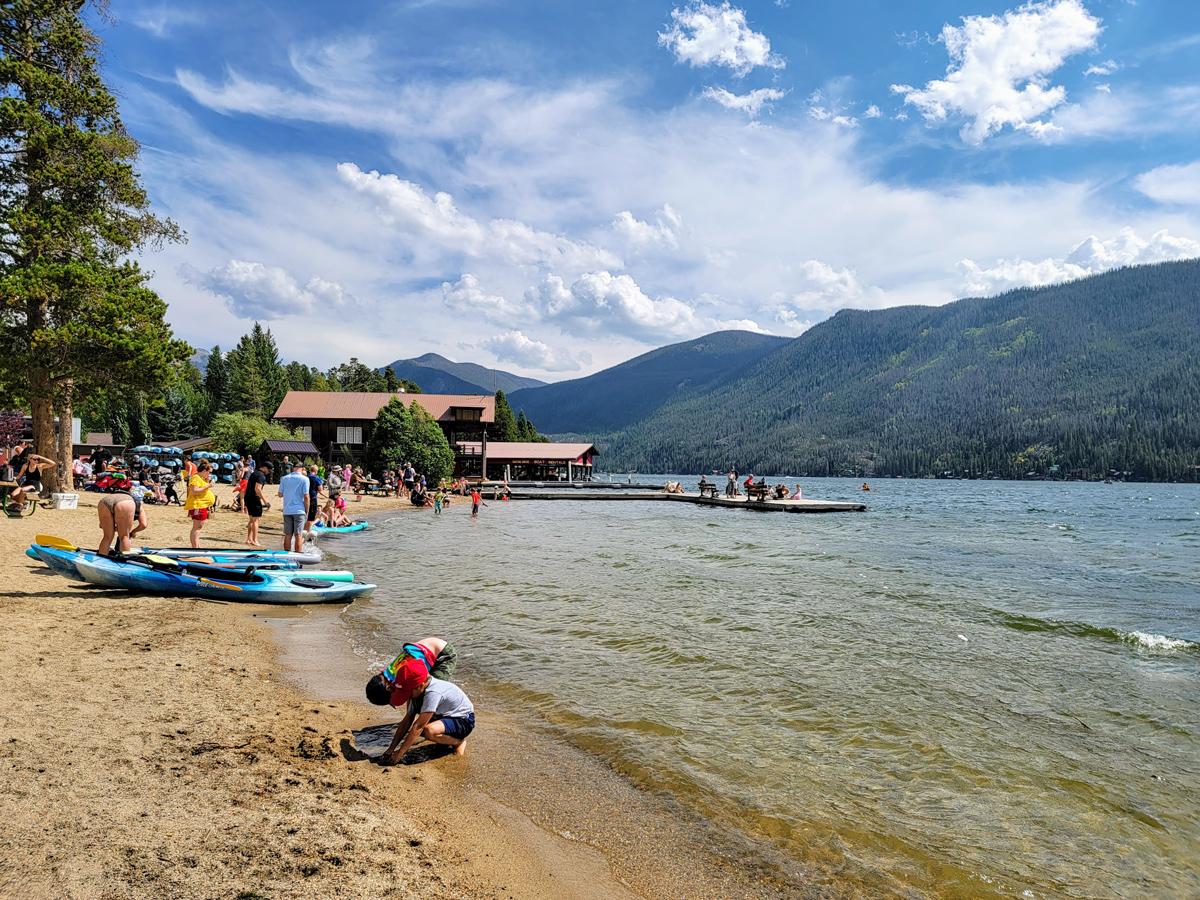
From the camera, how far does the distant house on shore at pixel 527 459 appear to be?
257 feet

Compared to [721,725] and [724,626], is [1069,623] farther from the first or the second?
[721,725]

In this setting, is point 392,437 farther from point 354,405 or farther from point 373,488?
point 354,405

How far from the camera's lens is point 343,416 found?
7312 cm

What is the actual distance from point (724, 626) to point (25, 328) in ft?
71.9

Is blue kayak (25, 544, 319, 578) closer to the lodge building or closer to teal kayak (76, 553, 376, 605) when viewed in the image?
teal kayak (76, 553, 376, 605)

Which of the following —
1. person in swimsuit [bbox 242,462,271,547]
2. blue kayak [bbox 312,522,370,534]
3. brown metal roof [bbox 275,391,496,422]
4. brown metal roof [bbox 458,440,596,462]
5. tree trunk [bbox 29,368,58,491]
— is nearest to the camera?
person in swimsuit [bbox 242,462,271,547]

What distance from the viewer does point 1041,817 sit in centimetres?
580

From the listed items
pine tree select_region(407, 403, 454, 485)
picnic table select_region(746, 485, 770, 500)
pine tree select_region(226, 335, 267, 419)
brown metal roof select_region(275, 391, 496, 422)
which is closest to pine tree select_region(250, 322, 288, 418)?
pine tree select_region(226, 335, 267, 419)

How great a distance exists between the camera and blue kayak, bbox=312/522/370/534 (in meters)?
26.0

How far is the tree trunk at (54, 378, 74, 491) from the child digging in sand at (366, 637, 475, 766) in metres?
21.0

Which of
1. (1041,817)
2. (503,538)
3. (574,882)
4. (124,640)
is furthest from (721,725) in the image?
(503,538)

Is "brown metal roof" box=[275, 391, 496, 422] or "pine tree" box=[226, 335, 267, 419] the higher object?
"pine tree" box=[226, 335, 267, 419]

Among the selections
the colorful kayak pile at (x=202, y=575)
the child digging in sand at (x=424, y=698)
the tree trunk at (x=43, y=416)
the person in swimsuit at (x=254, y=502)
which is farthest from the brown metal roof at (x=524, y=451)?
the child digging in sand at (x=424, y=698)

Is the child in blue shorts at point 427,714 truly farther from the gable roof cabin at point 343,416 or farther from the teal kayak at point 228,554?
the gable roof cabin at point 343,416
